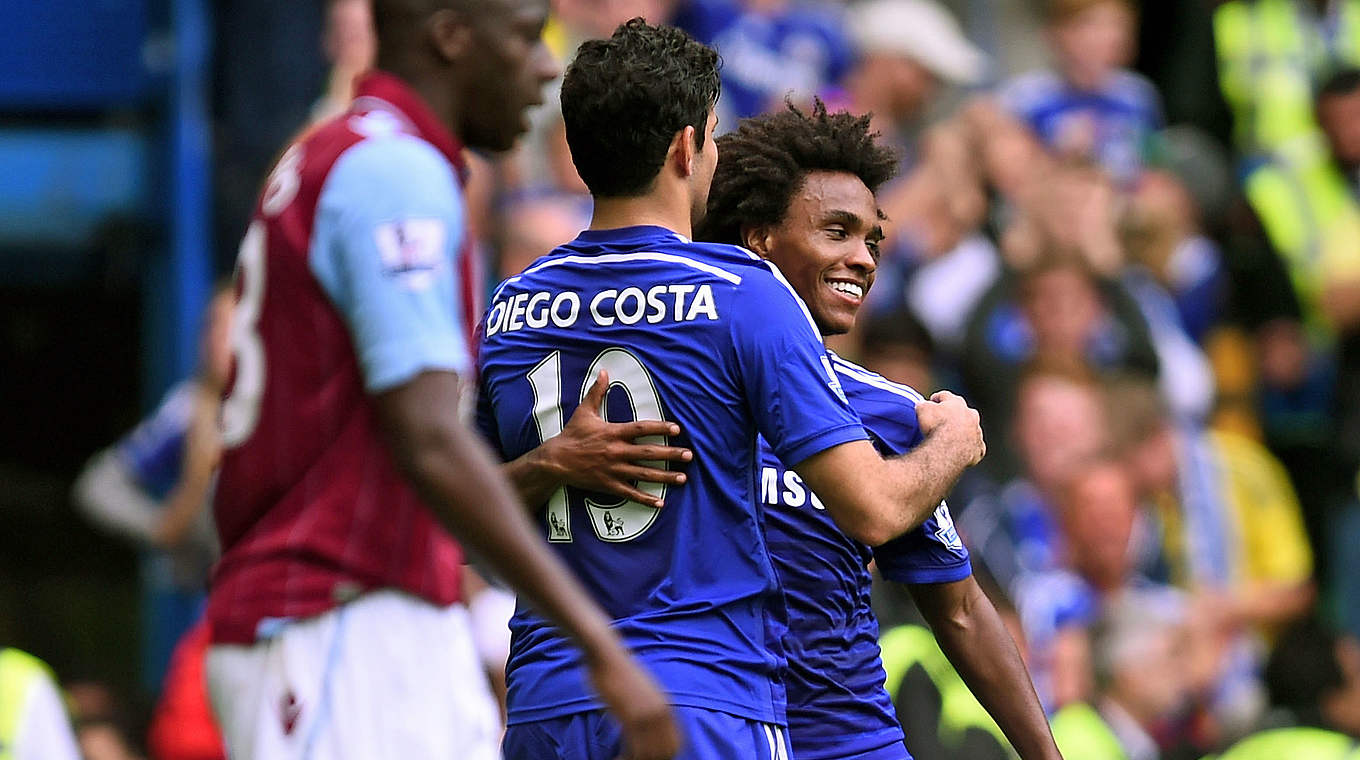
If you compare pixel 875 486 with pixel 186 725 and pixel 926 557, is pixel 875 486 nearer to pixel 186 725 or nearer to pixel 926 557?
pixel 926 557

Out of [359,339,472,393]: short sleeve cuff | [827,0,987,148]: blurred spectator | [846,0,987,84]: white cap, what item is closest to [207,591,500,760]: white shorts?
[359,339,472,393]: short sleeve cuff

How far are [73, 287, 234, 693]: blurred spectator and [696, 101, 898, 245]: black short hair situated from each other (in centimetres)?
387

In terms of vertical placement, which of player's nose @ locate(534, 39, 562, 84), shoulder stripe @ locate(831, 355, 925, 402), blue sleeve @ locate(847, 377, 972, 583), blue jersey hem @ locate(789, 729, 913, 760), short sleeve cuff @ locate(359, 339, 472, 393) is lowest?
blue jersey hem @ locate(789, 729, 913, 760)

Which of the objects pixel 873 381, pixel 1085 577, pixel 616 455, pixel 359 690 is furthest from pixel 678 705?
pixel 1085 577

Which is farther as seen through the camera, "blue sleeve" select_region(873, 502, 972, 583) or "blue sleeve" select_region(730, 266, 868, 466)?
"blue sleeve" select_region(873, 502, 972, 583)

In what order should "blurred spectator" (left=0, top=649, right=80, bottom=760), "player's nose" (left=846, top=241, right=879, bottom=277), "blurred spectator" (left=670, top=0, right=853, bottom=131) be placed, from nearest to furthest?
"player's nose" (left=846, top=241, right=879, bottom=277) < "blurred spectator" (left=0, top=649, right=80, bottom=760) < "blurred spectator" (left=670, top=0, right=853, bottom=131)

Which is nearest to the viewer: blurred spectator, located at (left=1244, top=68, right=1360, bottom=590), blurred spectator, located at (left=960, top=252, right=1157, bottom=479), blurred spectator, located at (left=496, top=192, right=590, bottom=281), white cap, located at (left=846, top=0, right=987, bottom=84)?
blurred spectator, located at (left=496, top=192, right=590, bottom=281)

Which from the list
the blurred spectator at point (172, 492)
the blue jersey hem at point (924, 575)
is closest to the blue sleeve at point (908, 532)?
the blue jersey hem at point (924, 575)

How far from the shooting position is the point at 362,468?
10.8 feet

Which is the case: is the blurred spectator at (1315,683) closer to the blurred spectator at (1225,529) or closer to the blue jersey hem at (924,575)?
the blurred spectator at (1225,529)

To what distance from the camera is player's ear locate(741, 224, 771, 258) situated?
456cm

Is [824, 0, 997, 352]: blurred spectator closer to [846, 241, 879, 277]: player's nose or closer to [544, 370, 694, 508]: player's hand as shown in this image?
[846, 241, 879, 277]: player's nose

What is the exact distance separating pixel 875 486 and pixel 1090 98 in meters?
7.21

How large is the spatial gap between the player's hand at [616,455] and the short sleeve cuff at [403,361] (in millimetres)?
746
